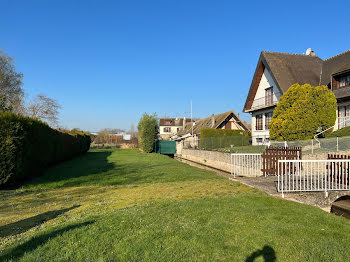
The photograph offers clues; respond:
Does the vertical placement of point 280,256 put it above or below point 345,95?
below

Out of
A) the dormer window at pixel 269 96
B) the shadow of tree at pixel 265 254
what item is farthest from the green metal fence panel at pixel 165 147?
the shadow of tree at pixel 265 254

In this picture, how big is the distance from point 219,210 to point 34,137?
10.0 m

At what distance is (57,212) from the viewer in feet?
16.9

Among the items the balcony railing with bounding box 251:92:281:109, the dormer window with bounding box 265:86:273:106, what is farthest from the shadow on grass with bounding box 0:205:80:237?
the dormer window with bounding box 265:86:273:106

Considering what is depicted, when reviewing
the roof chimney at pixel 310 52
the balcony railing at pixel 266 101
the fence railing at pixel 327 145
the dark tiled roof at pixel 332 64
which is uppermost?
the roof chimney at pixel 310 52

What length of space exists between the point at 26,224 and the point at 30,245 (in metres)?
1.41

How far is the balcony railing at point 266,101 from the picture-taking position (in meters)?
24.1

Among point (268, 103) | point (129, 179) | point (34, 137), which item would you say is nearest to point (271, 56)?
point (268, 103)

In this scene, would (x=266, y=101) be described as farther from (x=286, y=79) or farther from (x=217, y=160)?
(x=217, y=160)

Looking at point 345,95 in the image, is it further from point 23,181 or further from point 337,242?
point 23,181

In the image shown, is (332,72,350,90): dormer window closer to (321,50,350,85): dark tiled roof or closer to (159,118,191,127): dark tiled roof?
(321,50,350,85): dark tiled roof

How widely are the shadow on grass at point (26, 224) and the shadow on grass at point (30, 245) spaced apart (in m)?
A: 0.79

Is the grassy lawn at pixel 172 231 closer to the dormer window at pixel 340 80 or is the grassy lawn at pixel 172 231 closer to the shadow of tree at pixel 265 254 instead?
the shadow of tree at pixel 265 254

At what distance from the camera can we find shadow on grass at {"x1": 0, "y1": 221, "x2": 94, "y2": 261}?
115 inches
